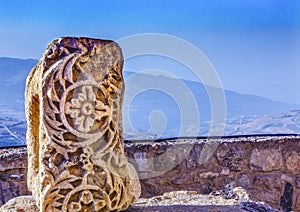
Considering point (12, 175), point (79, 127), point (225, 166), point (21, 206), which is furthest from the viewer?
point (225, 166)

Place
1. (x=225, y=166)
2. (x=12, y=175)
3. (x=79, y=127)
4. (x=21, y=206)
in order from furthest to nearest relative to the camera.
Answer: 1. (x=225, y=166)
2. (x=12, y=175)
3. (x=21, y=206)
4. (x=79, y=127)

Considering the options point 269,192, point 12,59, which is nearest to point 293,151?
point 269,192

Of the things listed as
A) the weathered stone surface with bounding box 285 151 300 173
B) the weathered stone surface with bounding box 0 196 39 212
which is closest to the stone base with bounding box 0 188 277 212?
the weathered stone surface with bounding box 0 196 39 212

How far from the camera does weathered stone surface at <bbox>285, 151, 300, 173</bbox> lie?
3061 mm

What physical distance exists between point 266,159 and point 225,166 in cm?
31

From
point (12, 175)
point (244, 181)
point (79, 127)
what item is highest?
point (79, 127)

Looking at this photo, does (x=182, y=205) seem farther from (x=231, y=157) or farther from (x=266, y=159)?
(x=266, y=159)

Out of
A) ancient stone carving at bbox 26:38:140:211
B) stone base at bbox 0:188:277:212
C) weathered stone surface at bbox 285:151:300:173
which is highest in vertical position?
ancient stone carving at bbox 26:38:140:211

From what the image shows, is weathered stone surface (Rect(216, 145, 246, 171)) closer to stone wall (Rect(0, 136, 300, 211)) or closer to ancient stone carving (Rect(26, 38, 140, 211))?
stone wall (Rect(0, 136, 300, 211))

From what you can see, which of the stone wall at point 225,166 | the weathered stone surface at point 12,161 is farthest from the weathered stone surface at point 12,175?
the stone wall at point 225,166

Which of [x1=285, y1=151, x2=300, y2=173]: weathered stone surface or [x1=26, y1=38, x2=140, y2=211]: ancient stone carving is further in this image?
[x1=285, y1=151, x2=300, y2=173]: weathered stone surface

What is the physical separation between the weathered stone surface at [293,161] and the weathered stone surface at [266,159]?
5 cm

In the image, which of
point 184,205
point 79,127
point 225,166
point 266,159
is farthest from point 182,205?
point 266,159

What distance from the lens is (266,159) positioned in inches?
120
